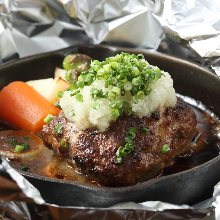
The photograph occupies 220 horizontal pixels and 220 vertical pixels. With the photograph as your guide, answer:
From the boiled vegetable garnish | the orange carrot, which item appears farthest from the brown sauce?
the orange carrot

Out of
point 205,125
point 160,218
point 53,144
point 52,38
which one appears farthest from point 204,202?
point 52,38

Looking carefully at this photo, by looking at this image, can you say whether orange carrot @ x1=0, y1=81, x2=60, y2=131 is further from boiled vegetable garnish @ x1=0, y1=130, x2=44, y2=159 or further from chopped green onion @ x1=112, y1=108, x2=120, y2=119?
chopped green onion @ x1=112, y1=108, x2=120, y2=119

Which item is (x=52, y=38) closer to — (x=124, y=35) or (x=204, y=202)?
(x=124, y=35)

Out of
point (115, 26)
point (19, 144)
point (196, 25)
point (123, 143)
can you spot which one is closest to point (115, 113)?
point (123, 143)

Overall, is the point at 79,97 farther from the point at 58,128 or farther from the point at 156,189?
the point at 156,189

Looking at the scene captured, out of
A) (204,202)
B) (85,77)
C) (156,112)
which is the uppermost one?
(85,77)

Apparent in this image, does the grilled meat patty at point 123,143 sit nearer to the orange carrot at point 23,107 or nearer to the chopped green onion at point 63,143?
the chopped green onion at point 63,143
